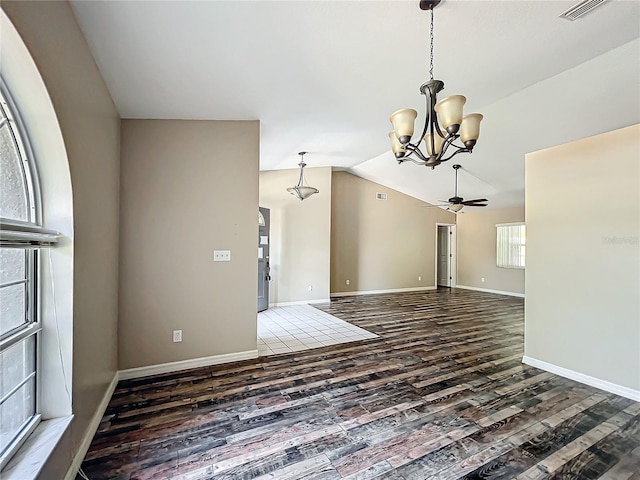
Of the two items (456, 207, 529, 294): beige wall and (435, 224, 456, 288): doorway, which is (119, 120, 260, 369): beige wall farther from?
(435, 224, 456, 288): doorway

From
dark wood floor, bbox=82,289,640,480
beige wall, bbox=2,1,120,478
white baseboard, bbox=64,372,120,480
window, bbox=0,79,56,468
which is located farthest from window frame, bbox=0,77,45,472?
dark wood floor, bbox=82,289,640,480

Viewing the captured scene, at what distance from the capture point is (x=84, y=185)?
1849mm

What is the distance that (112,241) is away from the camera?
8.49ft

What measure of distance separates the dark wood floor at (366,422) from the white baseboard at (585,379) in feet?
0.28

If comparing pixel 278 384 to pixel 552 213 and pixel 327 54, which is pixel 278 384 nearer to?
pixel 327 54

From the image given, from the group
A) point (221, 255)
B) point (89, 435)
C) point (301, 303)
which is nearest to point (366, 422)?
point (89, 435)

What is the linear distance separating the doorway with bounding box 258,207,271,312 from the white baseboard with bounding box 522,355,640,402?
4.20m

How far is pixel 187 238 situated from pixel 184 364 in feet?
4.26

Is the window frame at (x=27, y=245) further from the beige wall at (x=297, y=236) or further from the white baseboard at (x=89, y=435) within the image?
the beige wall at (x=297, y=236)

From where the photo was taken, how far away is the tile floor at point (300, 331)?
3844 mm

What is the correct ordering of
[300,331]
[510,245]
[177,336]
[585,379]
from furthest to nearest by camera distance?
[510,245]
[300,331]
[177,336]
[585,379]

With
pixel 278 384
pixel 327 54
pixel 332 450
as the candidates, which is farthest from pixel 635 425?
pixel 327 54

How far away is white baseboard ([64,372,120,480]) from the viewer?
1619mm

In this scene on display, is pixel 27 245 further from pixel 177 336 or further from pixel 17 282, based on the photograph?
pixel 177 336
